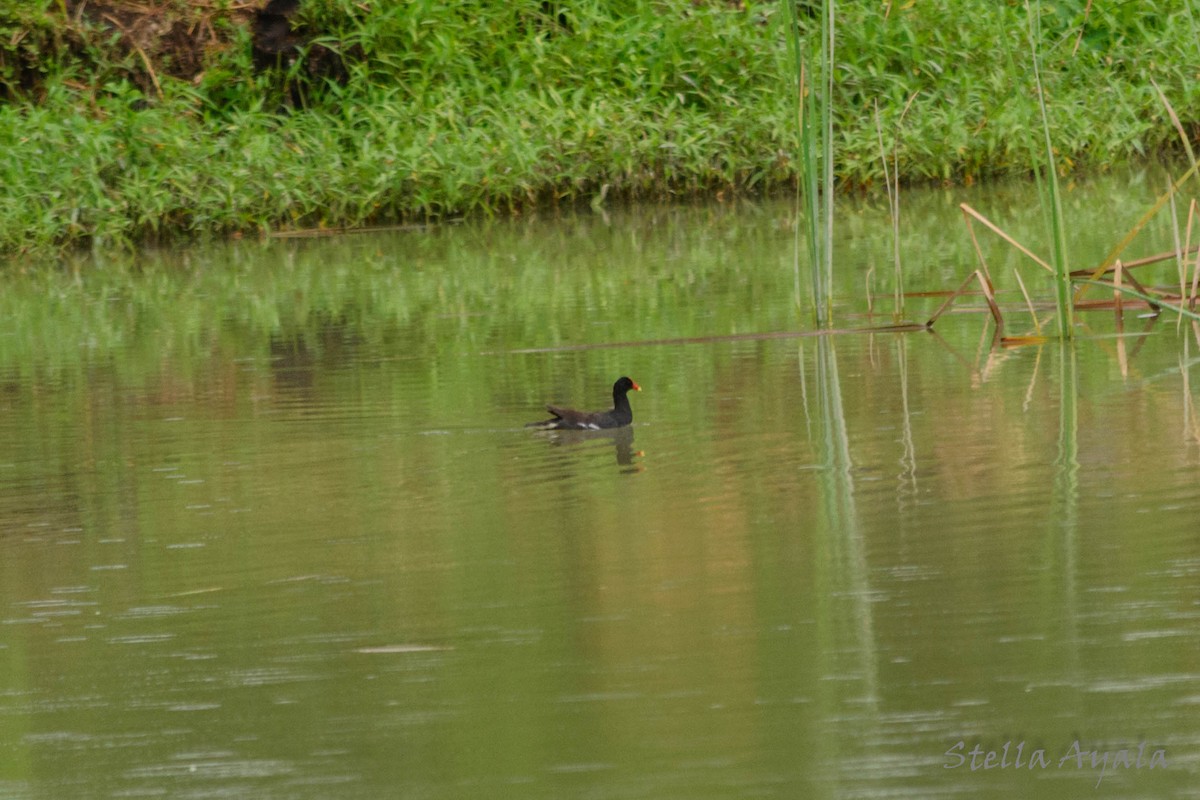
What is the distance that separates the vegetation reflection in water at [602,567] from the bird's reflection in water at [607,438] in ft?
0.18

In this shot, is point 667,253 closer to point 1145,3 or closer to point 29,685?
point 1145,3

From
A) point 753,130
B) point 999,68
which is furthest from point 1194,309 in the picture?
point 999,68

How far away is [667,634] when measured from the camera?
17.9ft

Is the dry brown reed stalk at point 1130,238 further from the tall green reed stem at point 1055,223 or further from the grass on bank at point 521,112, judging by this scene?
the grass on bank at point 521,112

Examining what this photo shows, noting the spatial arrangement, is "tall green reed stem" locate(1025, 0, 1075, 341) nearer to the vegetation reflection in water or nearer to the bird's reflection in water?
the vegetation reflection in water

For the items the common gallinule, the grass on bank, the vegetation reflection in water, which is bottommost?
the vegetation reflection in water

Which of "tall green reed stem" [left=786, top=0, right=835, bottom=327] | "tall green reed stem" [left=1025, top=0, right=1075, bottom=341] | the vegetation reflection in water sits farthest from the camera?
"tall green reed stem" [left=786, top=0, right=835, bottom=327]

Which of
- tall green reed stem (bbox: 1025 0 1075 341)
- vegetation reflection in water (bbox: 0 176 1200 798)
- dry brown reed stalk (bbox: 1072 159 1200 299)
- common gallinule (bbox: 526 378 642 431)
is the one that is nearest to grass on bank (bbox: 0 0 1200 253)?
vegetation reflection in water (bbox: 0 176 1200 798)

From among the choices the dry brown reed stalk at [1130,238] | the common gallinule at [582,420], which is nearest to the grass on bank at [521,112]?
the dry brown reed stalk at [1130,238]

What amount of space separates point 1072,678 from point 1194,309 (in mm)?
6012

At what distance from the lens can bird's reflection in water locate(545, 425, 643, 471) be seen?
8484mm

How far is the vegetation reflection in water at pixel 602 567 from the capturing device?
4.66m

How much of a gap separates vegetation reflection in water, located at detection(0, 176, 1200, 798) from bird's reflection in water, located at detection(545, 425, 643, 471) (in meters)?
0.06

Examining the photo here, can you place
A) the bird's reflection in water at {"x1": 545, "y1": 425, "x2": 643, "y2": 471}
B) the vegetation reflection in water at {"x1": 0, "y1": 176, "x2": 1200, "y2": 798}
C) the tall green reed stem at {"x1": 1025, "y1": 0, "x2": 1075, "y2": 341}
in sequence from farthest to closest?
the tall green reed stem at {"x1": 1025, "y1": 0, "x2": 1075, "y2": 341} → the bird's reflection in water at {"x1": 545, "y1": 425, "x2": 643, "y2": 471} → the vegetation reflection in water at {"x1": 0, "y1": 176, "x2": 1200, "y2": 798}
